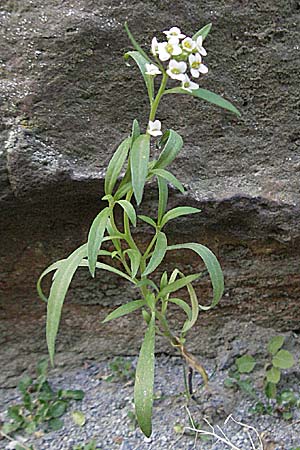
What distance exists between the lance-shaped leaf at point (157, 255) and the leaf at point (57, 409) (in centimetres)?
51

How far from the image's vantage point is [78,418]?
125 cm

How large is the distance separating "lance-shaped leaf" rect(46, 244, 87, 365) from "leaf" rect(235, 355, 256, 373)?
1.80ft

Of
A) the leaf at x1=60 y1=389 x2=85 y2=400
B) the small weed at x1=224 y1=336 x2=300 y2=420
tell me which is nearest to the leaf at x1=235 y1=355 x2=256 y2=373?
the small weed at x1=224 y1=336 x2=300 y2=420

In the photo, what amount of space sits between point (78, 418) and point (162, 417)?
0.19 m

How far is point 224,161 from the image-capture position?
1.17 meters

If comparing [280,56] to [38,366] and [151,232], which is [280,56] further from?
[38,366]

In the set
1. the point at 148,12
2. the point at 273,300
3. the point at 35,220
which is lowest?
the point at 273,300

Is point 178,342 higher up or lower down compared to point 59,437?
higher up

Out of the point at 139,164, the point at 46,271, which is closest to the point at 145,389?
the point at 46,271

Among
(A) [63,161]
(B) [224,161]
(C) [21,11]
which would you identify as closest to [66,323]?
(A) [63,161]

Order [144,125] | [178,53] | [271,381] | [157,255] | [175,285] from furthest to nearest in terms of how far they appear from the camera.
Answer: [271,381] < [144,125] < [175,285] < [157,255] < [178,53]

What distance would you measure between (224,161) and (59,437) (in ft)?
2.34

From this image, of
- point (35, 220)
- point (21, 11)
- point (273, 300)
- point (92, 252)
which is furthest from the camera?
point (273, 300)

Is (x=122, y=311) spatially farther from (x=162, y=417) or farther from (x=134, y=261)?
(x=162, y=417)
